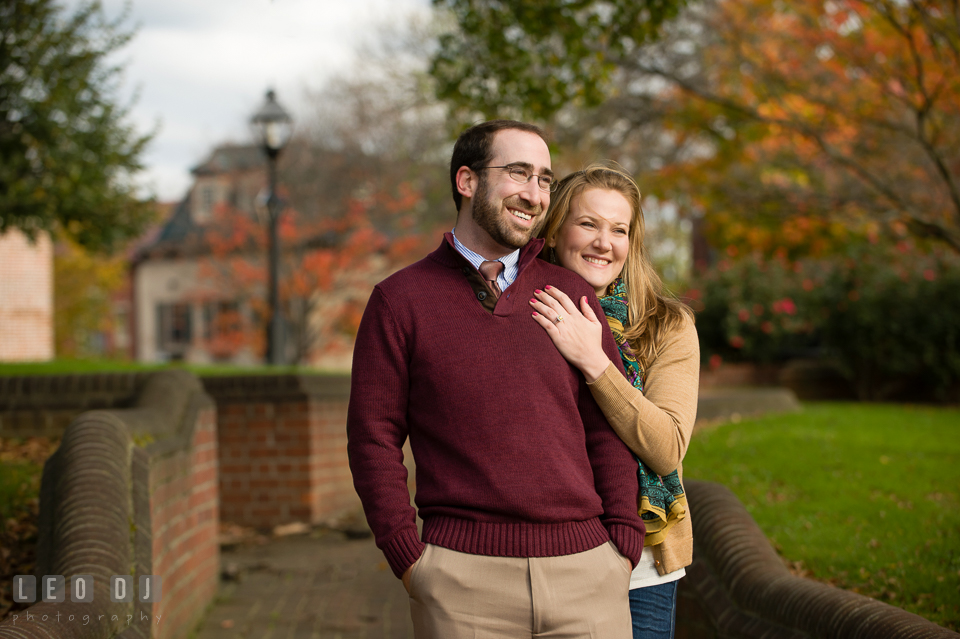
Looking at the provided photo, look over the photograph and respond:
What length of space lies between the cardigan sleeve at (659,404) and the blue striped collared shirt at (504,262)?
420 millimetres

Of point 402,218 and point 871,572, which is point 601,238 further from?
point 402,218

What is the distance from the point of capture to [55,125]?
28.3ft

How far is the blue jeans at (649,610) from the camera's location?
2650 millimetres

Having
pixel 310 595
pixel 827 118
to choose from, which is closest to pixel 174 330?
pixel 827 118

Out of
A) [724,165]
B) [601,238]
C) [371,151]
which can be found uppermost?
[371,151]

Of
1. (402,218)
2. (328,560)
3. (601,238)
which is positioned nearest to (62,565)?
(601,238)

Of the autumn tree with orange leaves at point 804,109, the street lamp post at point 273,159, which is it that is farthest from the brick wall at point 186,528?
the street lamp post at point 273,159

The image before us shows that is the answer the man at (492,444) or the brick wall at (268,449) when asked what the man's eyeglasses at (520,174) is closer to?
the man at (492,444)

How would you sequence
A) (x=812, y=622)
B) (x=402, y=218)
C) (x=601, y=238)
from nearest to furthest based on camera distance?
(x=601, y=238), (x=812, y=622), (x=402, y=218)

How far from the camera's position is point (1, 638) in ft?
8.44

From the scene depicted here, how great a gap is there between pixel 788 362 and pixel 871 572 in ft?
36.5

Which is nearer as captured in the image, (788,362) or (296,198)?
(788,362)

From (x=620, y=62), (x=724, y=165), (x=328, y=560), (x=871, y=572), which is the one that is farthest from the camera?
(x=724, y=165)

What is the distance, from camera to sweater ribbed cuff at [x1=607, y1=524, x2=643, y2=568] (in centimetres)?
242
